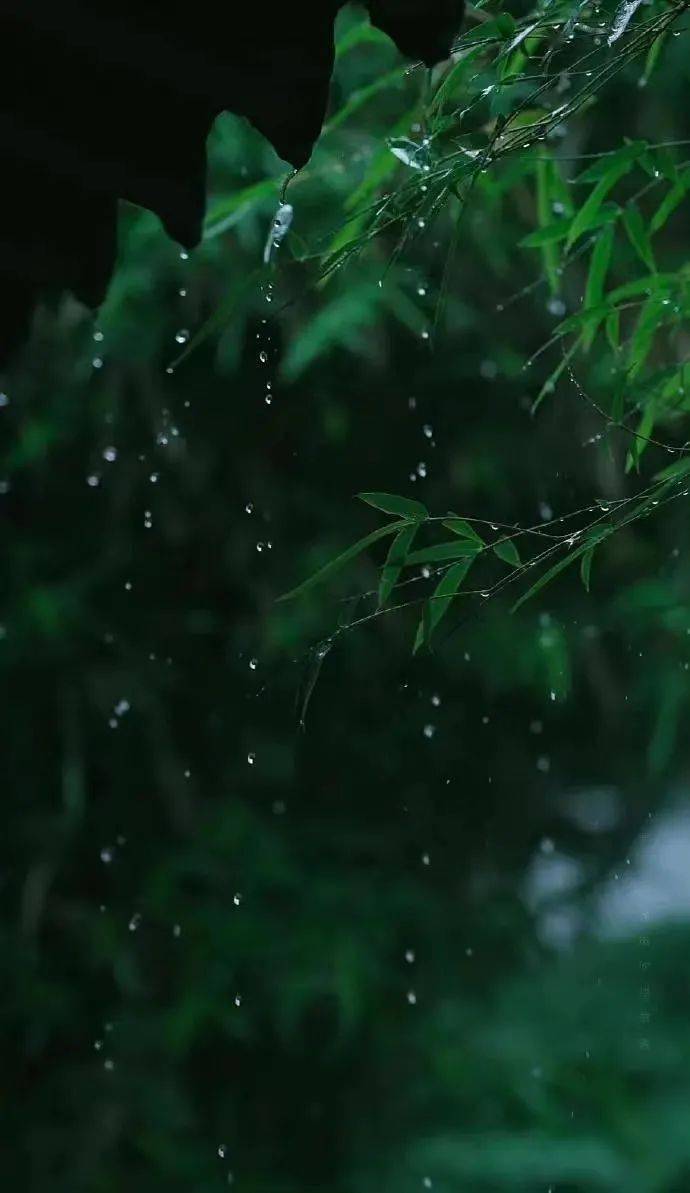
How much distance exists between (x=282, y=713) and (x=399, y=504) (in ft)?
8.36

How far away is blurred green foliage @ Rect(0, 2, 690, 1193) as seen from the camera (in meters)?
3.55

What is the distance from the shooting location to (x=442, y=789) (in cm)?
383

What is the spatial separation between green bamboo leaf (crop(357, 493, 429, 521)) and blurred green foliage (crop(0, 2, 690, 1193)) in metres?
2.23

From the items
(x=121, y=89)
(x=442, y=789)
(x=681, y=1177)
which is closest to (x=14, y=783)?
(x=442, y=789)

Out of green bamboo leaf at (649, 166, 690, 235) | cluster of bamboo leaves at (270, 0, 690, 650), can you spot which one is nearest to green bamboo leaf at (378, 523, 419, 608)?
cluster of bamboo leaves at (270, 0, 690, 650)

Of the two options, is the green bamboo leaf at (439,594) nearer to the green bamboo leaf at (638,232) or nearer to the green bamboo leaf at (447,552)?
the green bamboo leaf at (447,552)

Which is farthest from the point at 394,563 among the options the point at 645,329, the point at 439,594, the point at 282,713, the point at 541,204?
the point at 282,713

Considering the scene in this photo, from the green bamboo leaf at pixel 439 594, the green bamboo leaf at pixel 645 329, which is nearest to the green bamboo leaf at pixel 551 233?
the green bamboo leaf at pixel 645 329

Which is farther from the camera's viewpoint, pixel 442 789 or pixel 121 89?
pixel 442 789

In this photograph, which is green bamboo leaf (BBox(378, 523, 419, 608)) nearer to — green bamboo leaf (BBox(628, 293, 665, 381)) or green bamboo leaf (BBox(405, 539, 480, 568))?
green bamboo leaf (BBox(405, 539, 480, 568))

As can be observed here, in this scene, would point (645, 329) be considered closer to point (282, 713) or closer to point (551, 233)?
point (551, 233)

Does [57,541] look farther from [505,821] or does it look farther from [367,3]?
[367,3]

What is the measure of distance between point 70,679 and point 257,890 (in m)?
0.69

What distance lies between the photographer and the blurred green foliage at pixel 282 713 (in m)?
3.55
